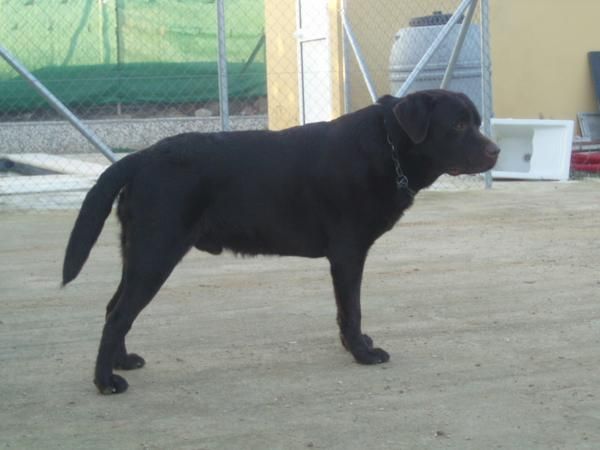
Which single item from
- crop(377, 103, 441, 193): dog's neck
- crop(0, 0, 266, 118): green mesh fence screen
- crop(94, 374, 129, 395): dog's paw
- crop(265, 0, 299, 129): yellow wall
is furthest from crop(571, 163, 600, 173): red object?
crop(94, 374, 129, 395): dog's paw

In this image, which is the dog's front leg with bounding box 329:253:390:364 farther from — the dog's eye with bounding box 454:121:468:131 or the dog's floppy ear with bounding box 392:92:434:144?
the dog's eye with bounding box 454:121:468:131

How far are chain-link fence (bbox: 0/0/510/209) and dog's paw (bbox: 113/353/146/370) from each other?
8.15 metres

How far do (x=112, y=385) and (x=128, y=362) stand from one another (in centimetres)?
33

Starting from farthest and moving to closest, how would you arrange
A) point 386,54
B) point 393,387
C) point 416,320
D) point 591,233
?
point 386,54, point 591,233, point 416,320, point 393,387

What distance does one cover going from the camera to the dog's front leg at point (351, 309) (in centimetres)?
421

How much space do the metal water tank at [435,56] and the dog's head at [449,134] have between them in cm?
682

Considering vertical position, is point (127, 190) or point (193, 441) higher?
point (127, 190)

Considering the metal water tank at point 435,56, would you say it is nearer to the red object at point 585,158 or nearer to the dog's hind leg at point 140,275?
the red object at point 585,158

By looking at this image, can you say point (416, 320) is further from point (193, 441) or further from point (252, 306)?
point (193, 441)

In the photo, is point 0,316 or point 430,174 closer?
point 430,174

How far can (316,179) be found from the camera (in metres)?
4.25

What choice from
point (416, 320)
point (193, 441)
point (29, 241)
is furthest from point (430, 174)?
point (29, 241)

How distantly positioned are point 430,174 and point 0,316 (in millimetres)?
2234

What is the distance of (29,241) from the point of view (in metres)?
7.21
